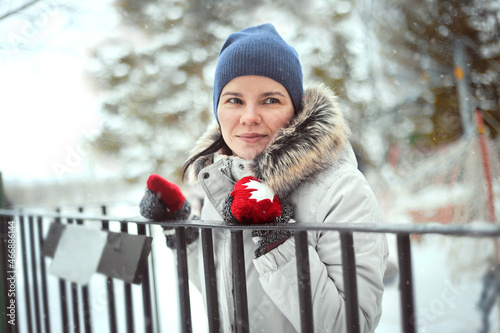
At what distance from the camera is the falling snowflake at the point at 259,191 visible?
0.96 m

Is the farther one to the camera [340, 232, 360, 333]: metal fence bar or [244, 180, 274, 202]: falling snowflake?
[244, 180, 274, 202]: falling snowflake

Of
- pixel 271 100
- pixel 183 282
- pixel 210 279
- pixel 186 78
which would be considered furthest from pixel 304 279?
pixel 186 78

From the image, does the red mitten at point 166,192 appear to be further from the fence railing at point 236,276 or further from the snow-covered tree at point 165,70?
the snow-covered tree at point 165,70

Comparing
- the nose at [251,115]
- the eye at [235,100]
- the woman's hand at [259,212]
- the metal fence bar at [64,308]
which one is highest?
the eye at [235,100]

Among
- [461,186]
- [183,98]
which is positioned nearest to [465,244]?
[461,186]

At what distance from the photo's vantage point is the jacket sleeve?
3.17 feet

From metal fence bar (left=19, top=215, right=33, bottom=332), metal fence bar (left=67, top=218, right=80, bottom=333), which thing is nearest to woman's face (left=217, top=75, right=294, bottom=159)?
metal fence bar (left=67, top=218, right=80, bottom=333)

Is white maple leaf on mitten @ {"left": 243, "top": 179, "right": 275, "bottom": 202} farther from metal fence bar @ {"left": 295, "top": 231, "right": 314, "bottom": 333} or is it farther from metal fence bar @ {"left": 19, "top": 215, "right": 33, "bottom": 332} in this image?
metal fence bar @ {"left": 19, "top": 215, "right": 33, "bottom": 332}

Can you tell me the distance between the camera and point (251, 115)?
122 cm

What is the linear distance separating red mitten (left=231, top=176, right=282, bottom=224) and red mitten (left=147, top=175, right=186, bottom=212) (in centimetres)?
54

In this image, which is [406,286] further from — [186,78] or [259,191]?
[186,78]

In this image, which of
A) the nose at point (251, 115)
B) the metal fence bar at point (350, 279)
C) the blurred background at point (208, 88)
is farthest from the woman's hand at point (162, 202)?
the blurred background at point (208, 88)

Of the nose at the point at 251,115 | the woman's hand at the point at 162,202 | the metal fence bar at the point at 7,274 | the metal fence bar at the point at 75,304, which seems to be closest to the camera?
the nose at the point at 251,115

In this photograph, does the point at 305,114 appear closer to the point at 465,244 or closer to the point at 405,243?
the point at 405,243
